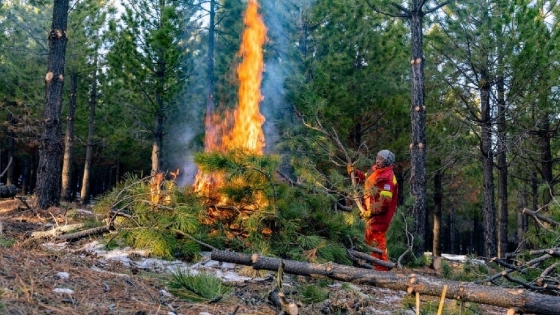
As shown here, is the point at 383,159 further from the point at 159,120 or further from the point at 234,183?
the point at 159,120

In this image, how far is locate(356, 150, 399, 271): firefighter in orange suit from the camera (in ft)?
24.8

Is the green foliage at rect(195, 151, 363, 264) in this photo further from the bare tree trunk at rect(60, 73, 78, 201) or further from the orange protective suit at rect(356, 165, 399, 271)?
the bare tree trunk at rect(60, 73, 78, 201)

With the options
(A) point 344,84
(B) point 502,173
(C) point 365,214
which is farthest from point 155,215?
(B) point 502,173

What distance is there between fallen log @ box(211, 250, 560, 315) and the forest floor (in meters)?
0.21

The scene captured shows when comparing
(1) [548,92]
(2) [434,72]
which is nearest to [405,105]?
(2) [434,72]

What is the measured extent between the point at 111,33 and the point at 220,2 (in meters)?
4.38

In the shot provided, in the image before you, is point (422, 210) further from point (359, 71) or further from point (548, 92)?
point (359, 71)

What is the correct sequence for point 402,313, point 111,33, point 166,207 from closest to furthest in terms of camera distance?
1. point 402,313
2. point 166,207
3. point 111,33

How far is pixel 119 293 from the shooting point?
3.61m

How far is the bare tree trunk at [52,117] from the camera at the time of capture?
10234 mm

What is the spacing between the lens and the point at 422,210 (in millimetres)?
10031

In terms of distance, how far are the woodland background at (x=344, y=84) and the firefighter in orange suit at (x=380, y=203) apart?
39cm

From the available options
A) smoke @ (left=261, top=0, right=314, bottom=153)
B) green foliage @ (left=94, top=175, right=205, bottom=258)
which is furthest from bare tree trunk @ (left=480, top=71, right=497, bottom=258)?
green foliage @ (left=94, top=175, right=205, bottom=258)

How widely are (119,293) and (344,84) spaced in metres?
12.6
